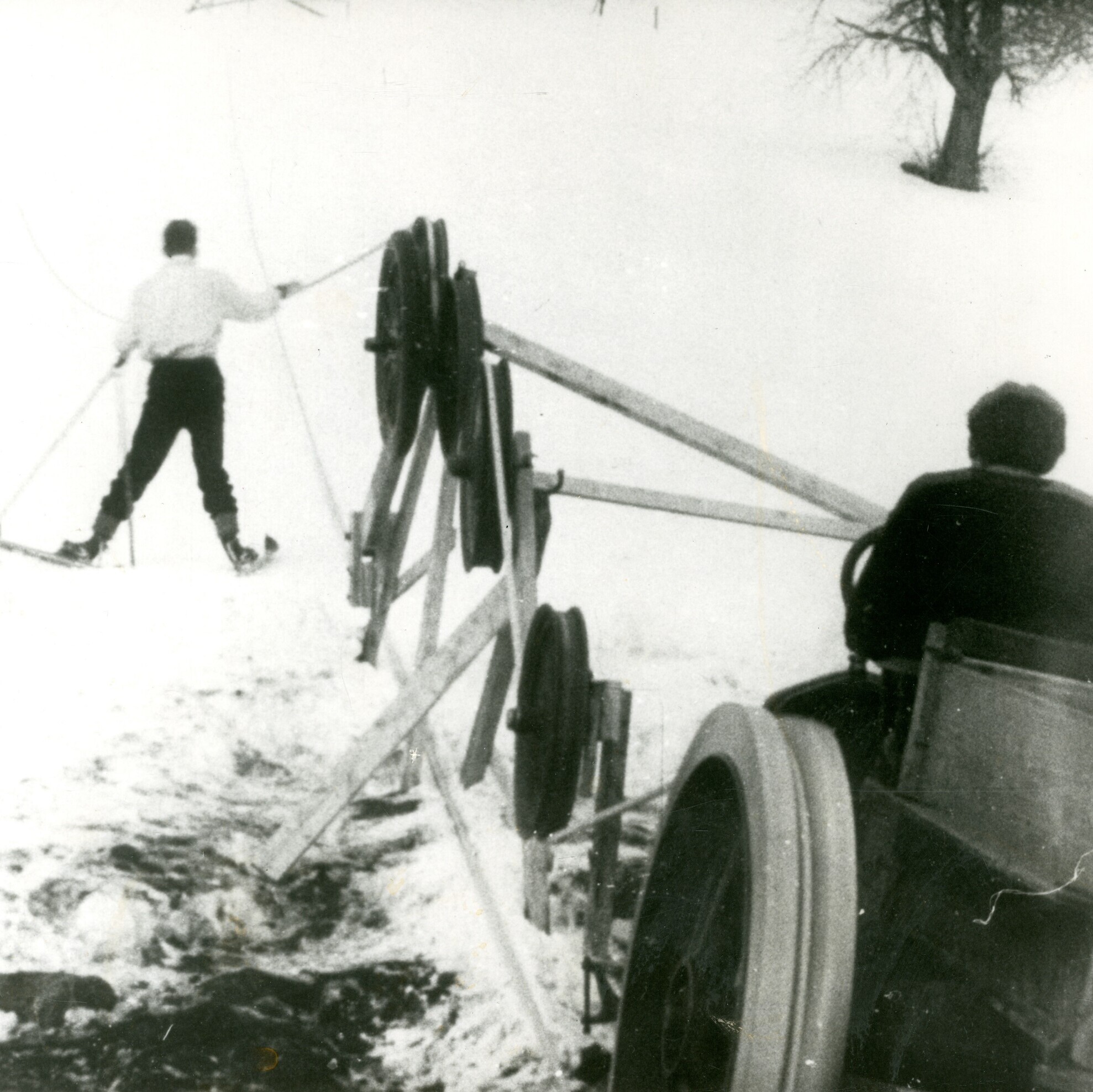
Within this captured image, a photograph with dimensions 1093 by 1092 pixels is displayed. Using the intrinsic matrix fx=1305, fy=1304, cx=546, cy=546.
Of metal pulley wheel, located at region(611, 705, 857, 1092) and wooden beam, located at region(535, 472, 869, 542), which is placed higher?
wooden beam, located at region(535, 472, 869, 542)

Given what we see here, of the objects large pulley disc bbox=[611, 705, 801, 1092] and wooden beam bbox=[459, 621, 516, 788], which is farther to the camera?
wooden beam bbox=[459, 621, 516, 788]

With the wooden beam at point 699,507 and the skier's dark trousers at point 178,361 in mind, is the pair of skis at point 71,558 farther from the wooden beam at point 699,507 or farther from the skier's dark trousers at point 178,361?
the wooden beam at point 699,507

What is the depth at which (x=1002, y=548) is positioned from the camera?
219cm

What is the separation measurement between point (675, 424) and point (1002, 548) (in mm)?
1000

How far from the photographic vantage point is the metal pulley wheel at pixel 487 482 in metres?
2.86

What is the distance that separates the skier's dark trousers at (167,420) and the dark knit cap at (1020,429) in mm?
2349

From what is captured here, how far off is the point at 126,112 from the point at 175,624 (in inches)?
56.9

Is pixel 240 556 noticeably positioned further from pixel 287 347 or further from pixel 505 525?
pixel 505 525

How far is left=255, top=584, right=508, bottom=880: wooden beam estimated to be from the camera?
3090 millimetres

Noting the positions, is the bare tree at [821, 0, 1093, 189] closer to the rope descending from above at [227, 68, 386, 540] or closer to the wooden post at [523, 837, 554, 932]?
the rope descending from above at [227, 68, 386, 540]

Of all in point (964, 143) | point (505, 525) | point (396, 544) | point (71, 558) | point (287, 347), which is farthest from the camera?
point (287, 347)

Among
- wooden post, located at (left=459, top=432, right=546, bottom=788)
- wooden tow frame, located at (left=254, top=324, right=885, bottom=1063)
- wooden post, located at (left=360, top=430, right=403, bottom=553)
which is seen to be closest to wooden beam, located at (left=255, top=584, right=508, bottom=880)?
wooden tow frame, located at (left=254, top=324, right=885, bottom=1063)

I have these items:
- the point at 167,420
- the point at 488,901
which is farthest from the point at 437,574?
the point at 167,420

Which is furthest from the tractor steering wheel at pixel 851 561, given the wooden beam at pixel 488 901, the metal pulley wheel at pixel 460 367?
the wooden beam at pixel 488 901
